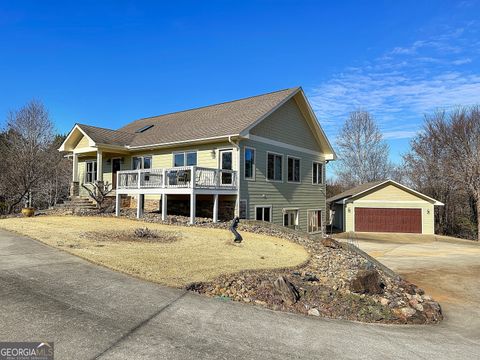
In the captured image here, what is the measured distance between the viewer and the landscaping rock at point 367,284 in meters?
7.42

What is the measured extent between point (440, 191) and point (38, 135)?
119ft

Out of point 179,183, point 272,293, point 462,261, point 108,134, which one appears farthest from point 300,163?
point 272,293

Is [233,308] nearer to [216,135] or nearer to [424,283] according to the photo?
[424,283]

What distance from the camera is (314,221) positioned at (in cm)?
2375

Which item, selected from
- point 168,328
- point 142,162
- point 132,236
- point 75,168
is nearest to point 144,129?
point 142,162

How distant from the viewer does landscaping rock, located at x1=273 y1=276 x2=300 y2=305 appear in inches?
247

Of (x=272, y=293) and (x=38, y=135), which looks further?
(x=38, y=135)

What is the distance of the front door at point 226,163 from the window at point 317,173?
27.5ft

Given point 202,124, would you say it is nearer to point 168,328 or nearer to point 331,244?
point 331,244

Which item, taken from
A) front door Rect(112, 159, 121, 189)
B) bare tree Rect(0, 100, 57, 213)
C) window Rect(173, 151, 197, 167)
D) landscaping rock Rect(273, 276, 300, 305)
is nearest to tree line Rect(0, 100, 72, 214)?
bare tree Rect(0, 100, 57, 213)

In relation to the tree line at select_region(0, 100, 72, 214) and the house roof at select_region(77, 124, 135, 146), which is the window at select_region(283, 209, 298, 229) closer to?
the house roof at select_region(77, 124, 135, 146)

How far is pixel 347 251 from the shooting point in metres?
11.9

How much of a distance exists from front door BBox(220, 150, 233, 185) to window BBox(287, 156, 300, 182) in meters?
4.92

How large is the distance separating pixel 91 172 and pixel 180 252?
17774 mm
